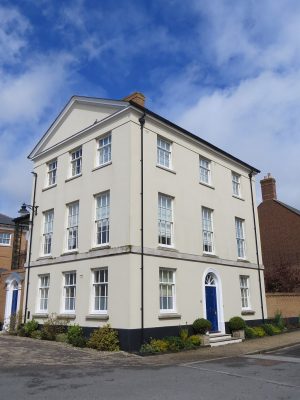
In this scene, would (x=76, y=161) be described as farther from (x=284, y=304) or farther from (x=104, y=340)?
(x=284, y=304)

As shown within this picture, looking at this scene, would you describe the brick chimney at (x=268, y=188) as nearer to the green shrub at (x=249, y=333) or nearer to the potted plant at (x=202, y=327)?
the green shrub at (x=249, y=333)

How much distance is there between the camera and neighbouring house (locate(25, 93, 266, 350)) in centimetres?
1616

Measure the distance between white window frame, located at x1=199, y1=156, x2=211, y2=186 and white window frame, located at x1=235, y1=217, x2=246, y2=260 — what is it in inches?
128

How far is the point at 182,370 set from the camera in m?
11.1

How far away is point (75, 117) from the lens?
69.6 feet

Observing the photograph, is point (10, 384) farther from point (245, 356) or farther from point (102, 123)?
point (102, 123)

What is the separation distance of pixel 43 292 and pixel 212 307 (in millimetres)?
8853

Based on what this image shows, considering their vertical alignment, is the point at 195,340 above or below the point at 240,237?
below

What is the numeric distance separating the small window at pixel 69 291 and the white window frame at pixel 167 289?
4363 mm

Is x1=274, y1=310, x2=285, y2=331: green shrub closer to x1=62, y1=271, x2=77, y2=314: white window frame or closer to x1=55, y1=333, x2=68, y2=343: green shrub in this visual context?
x1=62, y1=271, x2=77, y2=314: white window frame

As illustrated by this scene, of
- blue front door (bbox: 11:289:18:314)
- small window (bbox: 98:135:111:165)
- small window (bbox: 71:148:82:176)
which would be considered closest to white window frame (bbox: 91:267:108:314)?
Answer: small window (bbox: 98:135:111:165)

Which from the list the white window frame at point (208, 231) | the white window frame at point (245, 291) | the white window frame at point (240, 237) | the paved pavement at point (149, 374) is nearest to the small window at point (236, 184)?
the white window frame at point (240, 237)

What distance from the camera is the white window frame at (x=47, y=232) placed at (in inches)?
817

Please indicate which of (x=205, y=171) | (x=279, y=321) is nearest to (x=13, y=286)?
(x=205, y=171)
